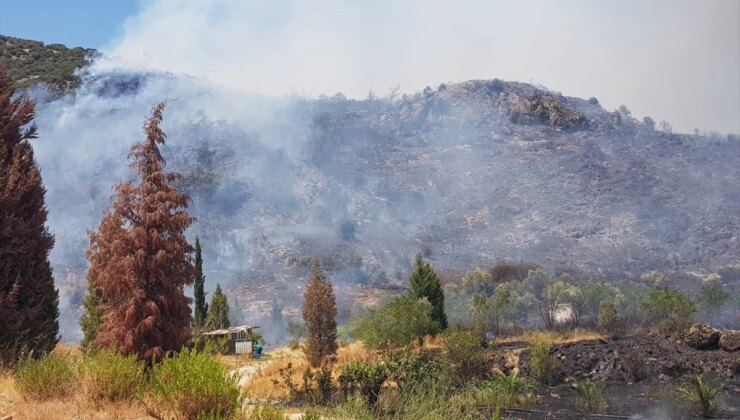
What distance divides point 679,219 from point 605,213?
38.8 ft

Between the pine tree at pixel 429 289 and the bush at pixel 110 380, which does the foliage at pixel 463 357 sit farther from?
the bush at pixel 110 380

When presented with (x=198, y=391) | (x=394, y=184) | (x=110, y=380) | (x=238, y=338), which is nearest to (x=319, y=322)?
(x=238, y=338)

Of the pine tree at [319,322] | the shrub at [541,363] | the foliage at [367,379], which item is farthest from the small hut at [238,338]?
the foliage at [367,379]

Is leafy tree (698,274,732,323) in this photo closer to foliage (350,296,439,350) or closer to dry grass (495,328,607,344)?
dry grass (495,328,607,344)

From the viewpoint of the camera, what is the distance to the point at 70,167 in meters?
102

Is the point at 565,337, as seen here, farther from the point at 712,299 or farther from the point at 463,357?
the point at 712,299

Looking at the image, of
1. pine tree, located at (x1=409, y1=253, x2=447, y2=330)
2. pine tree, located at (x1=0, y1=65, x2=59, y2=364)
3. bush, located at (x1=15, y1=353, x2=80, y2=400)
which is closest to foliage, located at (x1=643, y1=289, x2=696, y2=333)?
pine tree, located at (x1=409, y1=253, x2=447, y2=330)

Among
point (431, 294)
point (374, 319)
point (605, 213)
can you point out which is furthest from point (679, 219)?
point (374, 319)

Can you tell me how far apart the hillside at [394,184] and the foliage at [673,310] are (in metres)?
39.0

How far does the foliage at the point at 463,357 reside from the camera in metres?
19.3

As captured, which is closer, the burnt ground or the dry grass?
the burnt ground

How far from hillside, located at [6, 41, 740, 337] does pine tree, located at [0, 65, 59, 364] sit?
5278 centimetres

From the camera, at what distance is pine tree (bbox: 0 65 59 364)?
10719 millimetres

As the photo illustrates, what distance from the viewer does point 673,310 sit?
1257 inches
